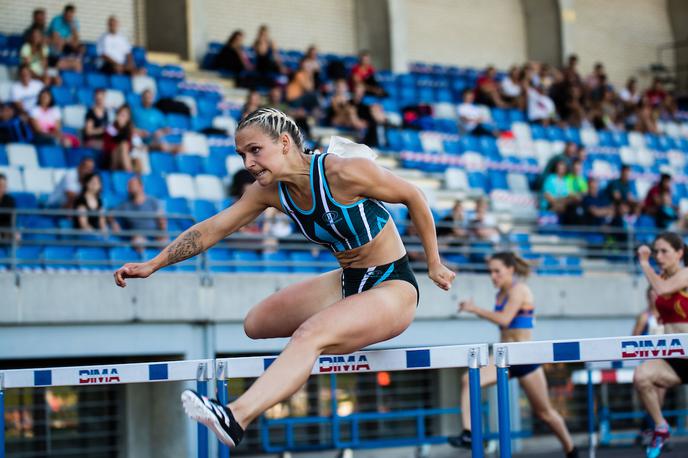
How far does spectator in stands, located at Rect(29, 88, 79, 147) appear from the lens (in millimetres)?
12953

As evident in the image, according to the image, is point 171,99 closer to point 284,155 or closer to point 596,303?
point 596,303

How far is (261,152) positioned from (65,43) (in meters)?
10.7

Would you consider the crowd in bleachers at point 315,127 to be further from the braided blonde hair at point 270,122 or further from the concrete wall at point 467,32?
the braided blonde hair at point 270,122

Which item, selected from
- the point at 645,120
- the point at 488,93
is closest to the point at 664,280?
the point at 488,93

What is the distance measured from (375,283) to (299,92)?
11409mm

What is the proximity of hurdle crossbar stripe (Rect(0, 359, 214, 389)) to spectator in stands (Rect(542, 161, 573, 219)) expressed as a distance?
1101 cm

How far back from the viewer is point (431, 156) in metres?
17.0

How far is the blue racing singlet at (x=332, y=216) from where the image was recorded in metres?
5.25

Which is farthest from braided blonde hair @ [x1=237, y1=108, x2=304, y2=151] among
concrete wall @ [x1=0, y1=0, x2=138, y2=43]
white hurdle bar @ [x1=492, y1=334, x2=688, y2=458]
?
concrete wall @ [x1=0, y1=0, x2=138, y2=43]

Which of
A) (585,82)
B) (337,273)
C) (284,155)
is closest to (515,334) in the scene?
(337,273)

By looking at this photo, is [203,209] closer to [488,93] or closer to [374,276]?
[374,276]

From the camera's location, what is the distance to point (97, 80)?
14758 mm

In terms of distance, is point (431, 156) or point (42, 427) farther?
point (431, 156)

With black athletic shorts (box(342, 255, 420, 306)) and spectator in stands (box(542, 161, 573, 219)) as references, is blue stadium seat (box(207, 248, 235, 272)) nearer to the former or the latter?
spectator in stands (box(542, 161, 573, 219))
